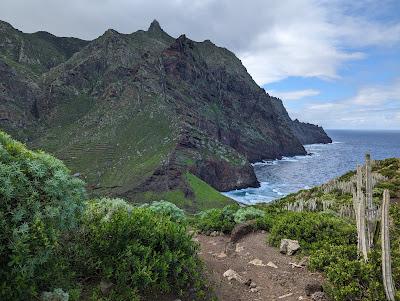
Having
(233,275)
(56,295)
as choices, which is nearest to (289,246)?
(233,275)

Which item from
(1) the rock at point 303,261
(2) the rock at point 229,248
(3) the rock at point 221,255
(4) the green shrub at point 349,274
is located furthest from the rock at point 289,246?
(3) the rock at point 221,255

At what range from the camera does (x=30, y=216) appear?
19.9ft

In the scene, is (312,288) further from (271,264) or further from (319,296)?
(271,264)

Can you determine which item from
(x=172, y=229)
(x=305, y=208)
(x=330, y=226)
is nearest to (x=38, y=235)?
(x=172, y=229)

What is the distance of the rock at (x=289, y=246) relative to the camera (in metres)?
12.6

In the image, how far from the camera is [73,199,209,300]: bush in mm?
7590

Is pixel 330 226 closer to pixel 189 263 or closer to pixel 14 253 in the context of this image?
pixel 189 263

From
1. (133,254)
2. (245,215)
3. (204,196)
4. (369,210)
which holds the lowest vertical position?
(204,196)

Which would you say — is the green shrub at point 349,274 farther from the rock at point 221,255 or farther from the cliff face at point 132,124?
the cliff face at point 132,124

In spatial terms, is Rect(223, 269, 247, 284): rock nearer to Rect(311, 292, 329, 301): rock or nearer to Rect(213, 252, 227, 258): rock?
Rect(311, 292, 329, 301): rock

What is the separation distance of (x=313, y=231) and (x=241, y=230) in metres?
3.17

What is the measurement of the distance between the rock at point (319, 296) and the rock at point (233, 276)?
75.8 inches

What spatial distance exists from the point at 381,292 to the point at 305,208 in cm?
1346

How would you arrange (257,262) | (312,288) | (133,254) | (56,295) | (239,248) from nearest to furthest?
(56,295), (133,254), (312,288), (257,262), (239,248)
